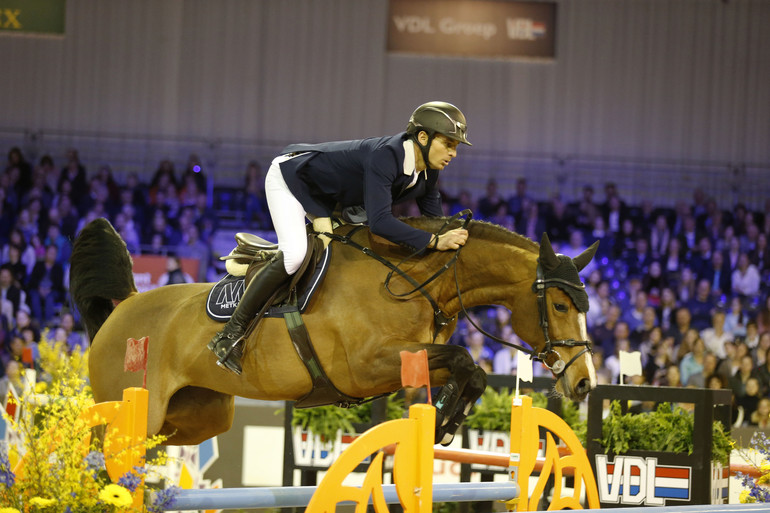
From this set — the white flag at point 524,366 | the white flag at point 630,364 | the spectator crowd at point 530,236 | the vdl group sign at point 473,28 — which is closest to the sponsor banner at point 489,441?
the white flag at point 630,364

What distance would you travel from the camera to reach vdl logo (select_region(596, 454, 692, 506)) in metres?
4.32

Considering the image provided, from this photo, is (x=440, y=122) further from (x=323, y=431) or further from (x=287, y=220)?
(x=323, y=431)

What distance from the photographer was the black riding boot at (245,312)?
3.44 metres

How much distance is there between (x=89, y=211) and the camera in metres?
10.6

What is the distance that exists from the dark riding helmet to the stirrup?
1.14m

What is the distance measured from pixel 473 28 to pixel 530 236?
3.16 meters

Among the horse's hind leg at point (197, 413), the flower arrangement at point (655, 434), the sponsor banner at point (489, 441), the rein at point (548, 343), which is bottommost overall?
the sponsor banner at point (489, 441)

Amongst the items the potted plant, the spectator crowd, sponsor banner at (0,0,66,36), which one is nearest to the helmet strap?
the potted plant

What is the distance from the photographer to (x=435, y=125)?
3.34m

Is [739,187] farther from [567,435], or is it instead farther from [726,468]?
[567,435]

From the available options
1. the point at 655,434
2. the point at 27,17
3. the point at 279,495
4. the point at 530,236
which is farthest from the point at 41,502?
the point at 27,17

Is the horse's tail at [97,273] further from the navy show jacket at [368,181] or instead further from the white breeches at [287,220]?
the navy show jacket at [368,181]

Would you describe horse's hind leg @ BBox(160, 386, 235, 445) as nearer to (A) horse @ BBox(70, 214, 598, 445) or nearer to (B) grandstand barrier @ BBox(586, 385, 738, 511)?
(A) horse @ BBox(70, 214, 598, 445)

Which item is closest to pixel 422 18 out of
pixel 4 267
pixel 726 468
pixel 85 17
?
pixel 85 17
